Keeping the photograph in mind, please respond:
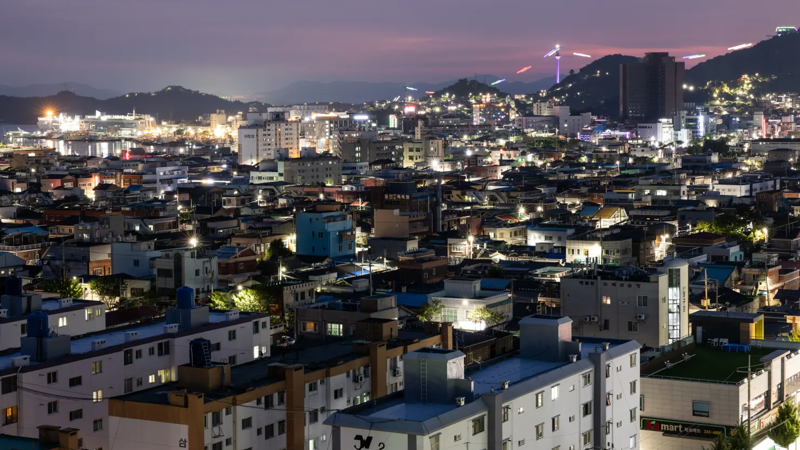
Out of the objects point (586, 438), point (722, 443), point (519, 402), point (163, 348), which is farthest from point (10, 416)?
point (722, 443)

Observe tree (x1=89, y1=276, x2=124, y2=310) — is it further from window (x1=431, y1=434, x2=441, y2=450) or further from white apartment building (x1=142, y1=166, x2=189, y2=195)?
white apartment building (x1=142, y1=166, x2=189, y2=195)

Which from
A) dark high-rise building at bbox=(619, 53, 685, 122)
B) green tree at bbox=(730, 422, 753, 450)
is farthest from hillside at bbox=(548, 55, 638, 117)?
green tree at bbox=(730, 422, 753, 450)

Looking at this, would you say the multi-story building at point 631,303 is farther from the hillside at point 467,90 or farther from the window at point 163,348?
the hillside at point 467,90

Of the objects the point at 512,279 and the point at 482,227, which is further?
the point at 482,227

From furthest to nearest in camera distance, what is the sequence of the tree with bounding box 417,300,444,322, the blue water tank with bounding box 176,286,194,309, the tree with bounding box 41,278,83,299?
1. the tree with bounding box 41,278,83,299
2. the tree with bounding box 417,300,444,322
3. the blue water tank with bounding box 176,286,194,309

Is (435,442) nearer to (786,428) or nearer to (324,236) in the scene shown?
(786,428)

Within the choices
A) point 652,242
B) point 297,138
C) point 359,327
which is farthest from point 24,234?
point 297,138

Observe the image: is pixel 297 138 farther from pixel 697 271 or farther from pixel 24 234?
pixel 697 271
